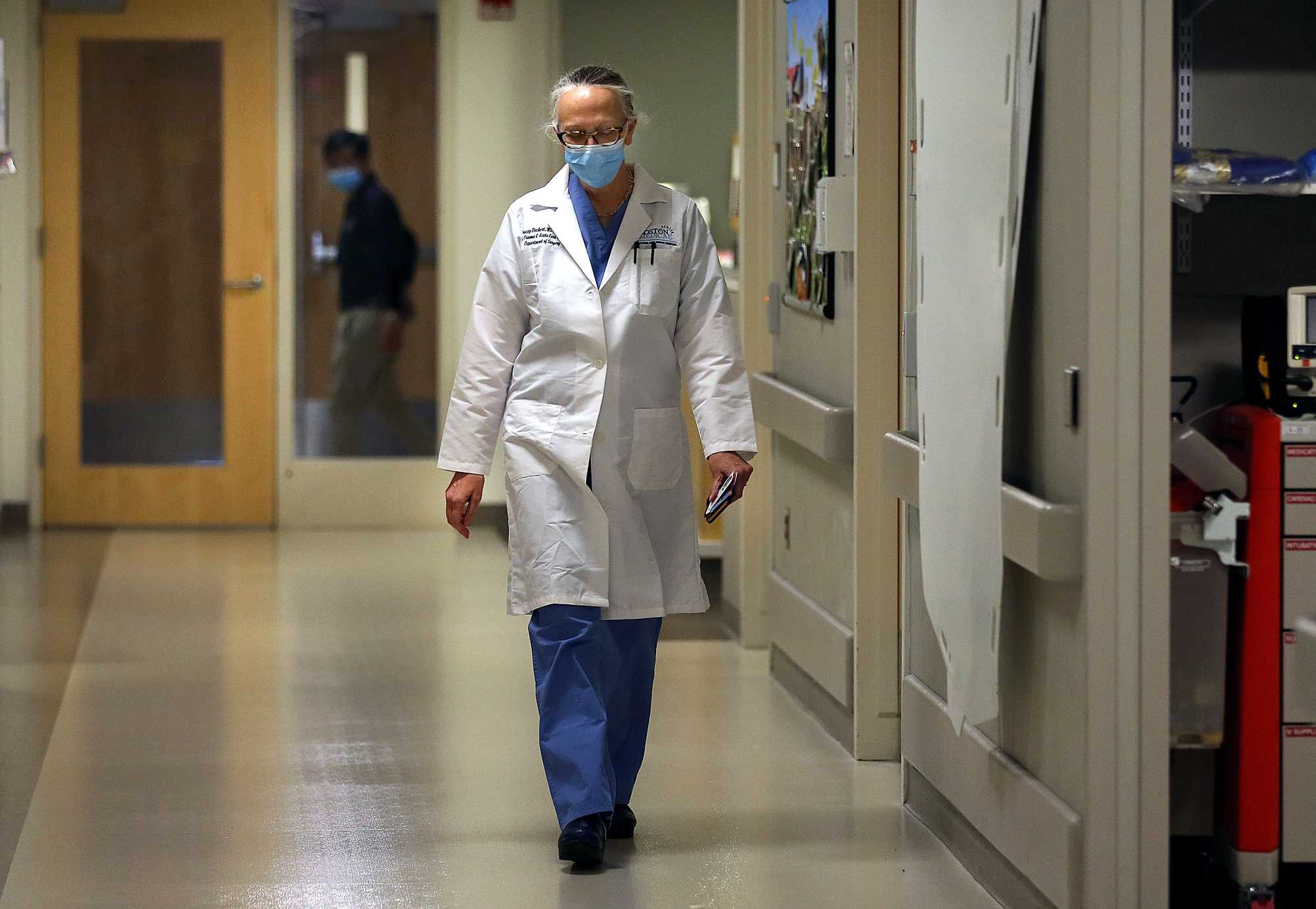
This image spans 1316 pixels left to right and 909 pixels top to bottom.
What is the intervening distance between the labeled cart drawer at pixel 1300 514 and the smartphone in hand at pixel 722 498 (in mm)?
994

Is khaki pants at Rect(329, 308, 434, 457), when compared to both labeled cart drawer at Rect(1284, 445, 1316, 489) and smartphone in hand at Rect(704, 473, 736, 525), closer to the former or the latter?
smartphone in hand at Rect(704, 473, 736, 525)

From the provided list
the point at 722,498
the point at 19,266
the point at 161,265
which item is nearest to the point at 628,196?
the point at 722,498

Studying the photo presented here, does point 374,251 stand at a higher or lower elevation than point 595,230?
higher

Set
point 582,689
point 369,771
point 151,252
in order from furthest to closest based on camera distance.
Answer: point 151,252, point 369,771, point 582,689

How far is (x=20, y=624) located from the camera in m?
5.89

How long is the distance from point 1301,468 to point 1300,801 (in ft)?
1.86

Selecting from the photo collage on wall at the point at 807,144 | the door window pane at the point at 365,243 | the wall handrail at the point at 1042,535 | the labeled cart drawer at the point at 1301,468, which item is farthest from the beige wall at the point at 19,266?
the labeled cart drawer at the point at 1301,468

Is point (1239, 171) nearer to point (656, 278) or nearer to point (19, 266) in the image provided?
point (656, 278)

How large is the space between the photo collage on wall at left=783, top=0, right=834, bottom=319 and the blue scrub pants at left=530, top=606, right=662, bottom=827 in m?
1.26

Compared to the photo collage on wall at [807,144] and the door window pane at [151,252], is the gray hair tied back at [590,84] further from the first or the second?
the door window pane at [151,252]

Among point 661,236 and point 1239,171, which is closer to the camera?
point 1239,171

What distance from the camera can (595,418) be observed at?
11.3 feet

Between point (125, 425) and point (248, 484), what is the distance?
59 cm

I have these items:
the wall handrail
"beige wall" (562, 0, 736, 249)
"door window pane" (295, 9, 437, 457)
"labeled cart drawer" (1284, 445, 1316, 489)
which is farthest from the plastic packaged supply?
"door window pane" (295, 9, 437, 457)
